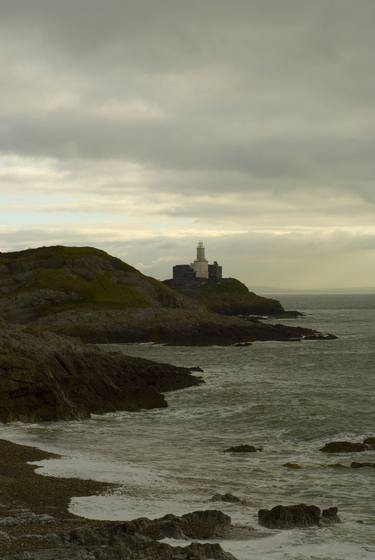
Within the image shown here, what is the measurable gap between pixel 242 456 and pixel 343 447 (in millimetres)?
5099

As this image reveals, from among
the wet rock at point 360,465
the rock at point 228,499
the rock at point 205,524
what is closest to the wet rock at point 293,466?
the wet rock at point 360,465

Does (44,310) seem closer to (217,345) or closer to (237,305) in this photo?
(217,345)

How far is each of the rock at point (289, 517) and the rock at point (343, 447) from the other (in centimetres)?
1312

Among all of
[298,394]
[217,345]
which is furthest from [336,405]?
[217,345]

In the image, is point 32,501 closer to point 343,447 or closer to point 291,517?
point 291,517

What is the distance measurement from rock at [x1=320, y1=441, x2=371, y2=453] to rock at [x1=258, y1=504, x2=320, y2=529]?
13116 millimetres

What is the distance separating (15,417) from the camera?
139 ft

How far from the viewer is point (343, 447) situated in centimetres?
3469

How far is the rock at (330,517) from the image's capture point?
22047 mm

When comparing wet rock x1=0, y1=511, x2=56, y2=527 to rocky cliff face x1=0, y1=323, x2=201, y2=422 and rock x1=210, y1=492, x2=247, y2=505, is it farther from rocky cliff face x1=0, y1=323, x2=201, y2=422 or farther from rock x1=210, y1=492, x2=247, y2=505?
rocky cliff face x1=0, y1=323, x2=201, y2=422

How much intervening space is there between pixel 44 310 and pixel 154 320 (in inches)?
792

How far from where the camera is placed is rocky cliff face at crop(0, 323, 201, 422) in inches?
1706

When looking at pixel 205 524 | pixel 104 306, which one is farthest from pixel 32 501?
pixel 104 306

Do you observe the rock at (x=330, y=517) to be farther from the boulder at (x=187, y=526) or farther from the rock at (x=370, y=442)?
the rock at (x=370, y=442)
